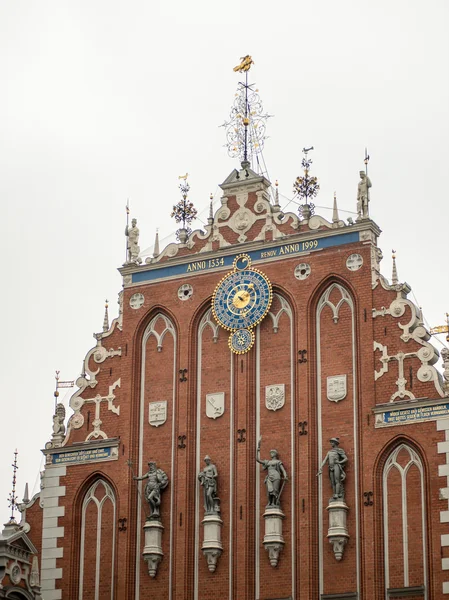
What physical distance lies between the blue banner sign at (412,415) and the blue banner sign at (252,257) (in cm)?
431

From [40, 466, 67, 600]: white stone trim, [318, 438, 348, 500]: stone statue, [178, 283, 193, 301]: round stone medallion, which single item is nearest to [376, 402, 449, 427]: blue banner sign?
[318, 438, 348, 500]: stone statue

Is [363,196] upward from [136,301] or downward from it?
upward

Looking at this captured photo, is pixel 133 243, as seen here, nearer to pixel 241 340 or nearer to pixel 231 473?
pixel 241 340

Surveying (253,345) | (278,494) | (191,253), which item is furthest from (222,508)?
(191,253)

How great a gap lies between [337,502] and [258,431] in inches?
114

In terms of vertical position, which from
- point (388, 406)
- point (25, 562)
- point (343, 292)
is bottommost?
point (25, 562)

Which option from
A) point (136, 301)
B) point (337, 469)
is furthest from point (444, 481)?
point (136, 301)

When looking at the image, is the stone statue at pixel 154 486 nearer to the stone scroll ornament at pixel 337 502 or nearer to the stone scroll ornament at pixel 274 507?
the stone scroll ornament at pixel 274 507

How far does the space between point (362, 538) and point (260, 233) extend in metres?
8.02

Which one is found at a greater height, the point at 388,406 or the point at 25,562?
the point at 388,406

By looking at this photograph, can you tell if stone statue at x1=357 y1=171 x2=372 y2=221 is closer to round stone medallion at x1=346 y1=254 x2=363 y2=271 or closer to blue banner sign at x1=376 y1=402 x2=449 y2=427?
round stone medallion at x1=346 y1=254 x2=363 y2=271

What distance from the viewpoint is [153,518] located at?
37.9 metres

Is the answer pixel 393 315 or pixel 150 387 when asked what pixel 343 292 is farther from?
pixel 150 387

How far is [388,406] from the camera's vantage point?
35781mm
